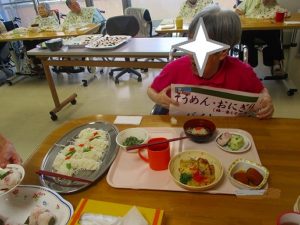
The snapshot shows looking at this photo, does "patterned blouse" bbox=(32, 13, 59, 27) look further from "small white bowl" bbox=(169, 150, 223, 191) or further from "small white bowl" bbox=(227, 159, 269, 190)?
"small white bowl" bbox=(227, 159, 269, 190)

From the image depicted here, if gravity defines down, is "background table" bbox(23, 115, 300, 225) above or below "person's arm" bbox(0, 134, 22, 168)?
below

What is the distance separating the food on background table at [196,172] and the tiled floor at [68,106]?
78.2 inches

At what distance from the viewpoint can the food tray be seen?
0.84 metres

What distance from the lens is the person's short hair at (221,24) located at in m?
1.11

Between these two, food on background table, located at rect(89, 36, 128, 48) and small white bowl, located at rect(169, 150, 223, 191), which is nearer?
small white bowl, located at rect(169, 150, 223, 191)

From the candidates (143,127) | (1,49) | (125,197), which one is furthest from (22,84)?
(125,197)

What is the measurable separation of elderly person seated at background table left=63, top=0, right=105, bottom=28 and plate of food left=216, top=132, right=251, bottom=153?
385 centimetres

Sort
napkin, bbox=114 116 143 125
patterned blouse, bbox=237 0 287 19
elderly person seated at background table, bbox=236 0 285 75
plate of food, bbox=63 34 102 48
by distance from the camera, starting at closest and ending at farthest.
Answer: napkin, bbox=114 116 143 125 < plate of food, bbox=63 34 102 48 < elderly person seated at background table, bbox=236 0 285 75 < patterned blouse, bbox=237 0 287 19

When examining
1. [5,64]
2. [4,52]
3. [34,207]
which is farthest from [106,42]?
[5,64]

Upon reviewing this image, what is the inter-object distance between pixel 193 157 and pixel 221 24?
1.93 feet

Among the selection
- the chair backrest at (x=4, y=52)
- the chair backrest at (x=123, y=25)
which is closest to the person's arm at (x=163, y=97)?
the chair backrest at (x=123, y=25)

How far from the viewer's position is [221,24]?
1107 mm

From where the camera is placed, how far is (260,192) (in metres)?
0.78

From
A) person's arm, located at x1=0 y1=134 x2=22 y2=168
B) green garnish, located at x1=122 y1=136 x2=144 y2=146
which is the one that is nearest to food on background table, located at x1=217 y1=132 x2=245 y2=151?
green garnish, located at x1=122 y1=136 x2=144 y2=146
